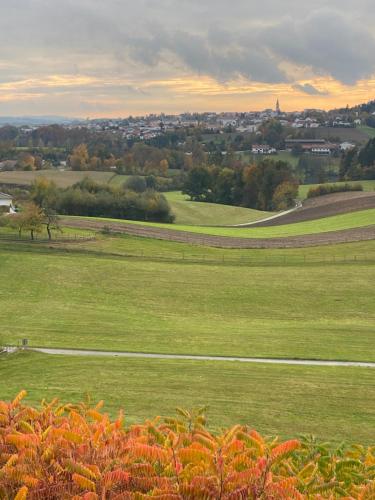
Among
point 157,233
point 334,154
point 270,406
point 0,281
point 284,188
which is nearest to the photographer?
point 270,406

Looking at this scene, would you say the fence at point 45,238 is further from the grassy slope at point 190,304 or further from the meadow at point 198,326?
the grassy slope at point 190,304

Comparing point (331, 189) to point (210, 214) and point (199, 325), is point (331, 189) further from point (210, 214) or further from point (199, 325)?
point (199, 325)

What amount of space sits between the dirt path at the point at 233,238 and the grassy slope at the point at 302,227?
3884 millimetres

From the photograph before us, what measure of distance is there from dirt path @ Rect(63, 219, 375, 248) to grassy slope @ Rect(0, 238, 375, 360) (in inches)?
174

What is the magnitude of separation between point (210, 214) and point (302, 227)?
25970mm

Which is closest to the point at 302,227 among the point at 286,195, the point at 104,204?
the point at 104,204

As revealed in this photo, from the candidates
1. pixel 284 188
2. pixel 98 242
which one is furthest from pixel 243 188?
pixel 98 242

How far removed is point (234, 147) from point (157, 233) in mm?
134865

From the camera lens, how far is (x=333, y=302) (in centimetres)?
3734

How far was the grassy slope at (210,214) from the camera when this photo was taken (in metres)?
90.4

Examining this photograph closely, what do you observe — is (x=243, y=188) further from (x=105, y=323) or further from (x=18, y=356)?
(x=18, y=356)

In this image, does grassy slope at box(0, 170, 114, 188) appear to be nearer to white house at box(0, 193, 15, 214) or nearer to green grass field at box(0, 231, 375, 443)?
white house at box(0, 193, 15, 214)

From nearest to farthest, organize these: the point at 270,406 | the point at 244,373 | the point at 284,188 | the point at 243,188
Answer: the point at 270,406
the point at 244,373
the point at 284,188
the point at 243,188

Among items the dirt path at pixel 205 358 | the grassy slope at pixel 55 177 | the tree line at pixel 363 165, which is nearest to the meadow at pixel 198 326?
the dirt path at pixel 205 358
